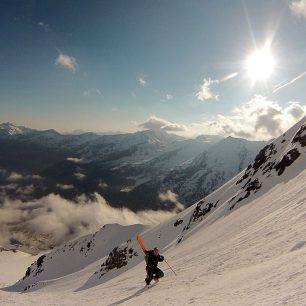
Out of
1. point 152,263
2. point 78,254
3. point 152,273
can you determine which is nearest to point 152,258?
point 152,263

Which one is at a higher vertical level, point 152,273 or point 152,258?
point 152,258

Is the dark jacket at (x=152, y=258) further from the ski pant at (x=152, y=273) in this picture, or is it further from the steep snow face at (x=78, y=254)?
the steep snow face at (x=78, y=254)

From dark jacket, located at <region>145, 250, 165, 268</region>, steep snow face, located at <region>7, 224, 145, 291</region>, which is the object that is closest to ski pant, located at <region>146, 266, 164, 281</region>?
dark jacket, located at <region>145, 250, 165, 268</region>

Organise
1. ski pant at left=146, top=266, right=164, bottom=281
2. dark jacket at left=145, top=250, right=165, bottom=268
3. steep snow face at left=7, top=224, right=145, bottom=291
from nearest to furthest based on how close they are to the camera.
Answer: ski pant at left=146, top=266, right=164, bottom=281 < dark jacket at left=145, top=250, right=165, bottom=268 < steep snow face at left=7, top=224, right=145, bottom=291

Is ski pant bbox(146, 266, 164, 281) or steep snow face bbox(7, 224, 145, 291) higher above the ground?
steep snow face bbox(7, 224, 145, 291)

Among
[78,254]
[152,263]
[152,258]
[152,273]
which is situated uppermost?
[78,254]

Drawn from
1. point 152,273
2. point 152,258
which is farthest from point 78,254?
point 152,258

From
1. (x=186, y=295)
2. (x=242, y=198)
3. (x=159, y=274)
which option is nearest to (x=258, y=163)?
(x=242, y=198)

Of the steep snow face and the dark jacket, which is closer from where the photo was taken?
the dark jacket

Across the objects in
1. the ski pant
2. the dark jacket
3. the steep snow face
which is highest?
the steep snow face

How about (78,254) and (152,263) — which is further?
(78,254)

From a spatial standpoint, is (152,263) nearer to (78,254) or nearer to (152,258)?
(152,258)

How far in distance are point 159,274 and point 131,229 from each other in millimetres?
118316

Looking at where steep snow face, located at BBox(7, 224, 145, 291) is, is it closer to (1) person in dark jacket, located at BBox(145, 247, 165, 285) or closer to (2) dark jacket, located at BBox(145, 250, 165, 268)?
(1) person in dark jacket, located at BBox(145, 247, 165, 285)
